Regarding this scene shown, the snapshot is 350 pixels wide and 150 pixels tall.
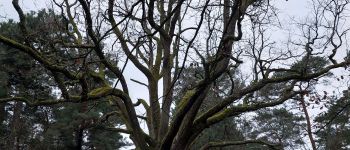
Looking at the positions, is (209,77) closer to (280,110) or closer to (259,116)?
(280,110)

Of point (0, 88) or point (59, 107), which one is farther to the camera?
point (59, 107)

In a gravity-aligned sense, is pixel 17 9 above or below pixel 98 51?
above

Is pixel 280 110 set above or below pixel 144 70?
above

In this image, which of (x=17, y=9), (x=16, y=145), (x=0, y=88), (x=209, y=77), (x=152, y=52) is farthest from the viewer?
(x=16, y=145)

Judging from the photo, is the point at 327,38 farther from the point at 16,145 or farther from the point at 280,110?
the point at 280,110

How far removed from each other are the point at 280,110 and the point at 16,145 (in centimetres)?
1659

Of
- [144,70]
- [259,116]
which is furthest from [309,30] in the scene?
[259,116]

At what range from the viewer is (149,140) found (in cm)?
1230

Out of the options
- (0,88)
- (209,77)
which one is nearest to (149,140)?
(209,77)

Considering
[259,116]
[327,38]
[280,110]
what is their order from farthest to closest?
[259,116] < [280,110] < [327,38]

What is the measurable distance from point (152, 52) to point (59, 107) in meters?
10.9

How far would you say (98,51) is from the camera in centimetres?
892

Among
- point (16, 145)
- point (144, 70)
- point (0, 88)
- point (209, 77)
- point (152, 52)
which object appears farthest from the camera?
point (16, 145)

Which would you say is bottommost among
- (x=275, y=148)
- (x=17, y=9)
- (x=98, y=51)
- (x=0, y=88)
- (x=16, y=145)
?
(x=275, y=148)
